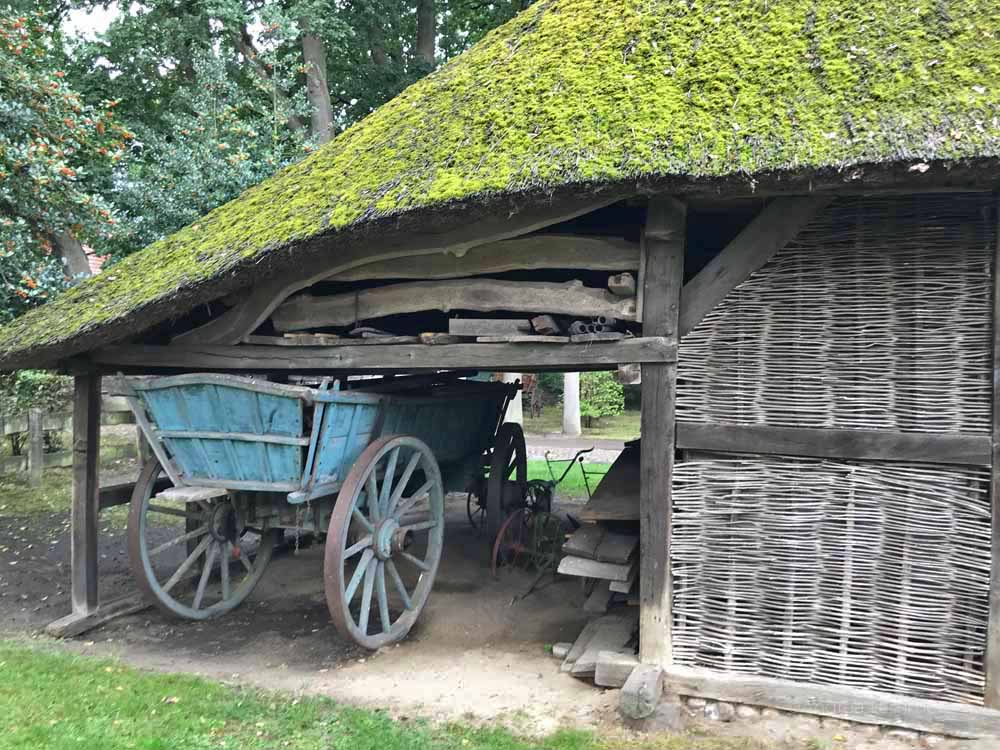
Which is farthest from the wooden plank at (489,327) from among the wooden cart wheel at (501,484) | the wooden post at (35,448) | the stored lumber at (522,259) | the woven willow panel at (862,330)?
the wooden post at (35,448)

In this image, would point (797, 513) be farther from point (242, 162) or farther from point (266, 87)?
point (266, 87)

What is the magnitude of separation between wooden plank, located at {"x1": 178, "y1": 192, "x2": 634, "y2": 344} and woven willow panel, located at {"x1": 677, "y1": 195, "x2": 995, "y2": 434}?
998 millimetres

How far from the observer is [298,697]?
4156 millimetres

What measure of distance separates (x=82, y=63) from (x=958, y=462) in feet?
39.4

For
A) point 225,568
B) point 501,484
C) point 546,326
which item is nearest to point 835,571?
point 546,326

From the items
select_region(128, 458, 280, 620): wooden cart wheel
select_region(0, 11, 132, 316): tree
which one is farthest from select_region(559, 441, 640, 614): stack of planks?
select_region(0, 11, 132, 316): tree

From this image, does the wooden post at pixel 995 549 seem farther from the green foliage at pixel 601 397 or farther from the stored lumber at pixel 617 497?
the green foliage at pixel 601 397

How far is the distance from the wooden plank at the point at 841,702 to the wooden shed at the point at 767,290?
0.04 ft

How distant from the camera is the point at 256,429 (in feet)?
15.3

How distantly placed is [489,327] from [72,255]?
6.63 meters

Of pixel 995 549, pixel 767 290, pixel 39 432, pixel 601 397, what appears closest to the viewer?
pixel 995 549

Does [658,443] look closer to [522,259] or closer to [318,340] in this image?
[522,259]

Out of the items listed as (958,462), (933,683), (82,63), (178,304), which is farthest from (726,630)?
(82,63)

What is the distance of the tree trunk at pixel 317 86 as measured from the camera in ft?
38.2
